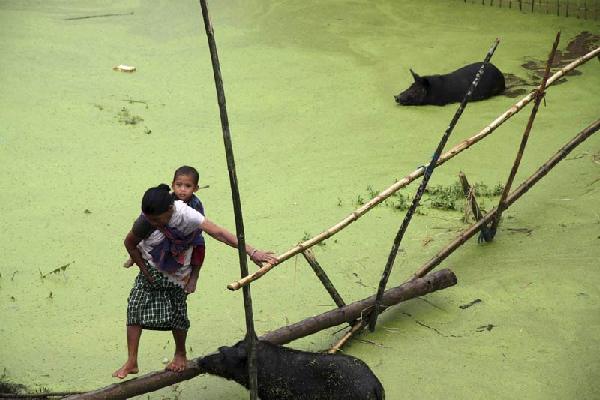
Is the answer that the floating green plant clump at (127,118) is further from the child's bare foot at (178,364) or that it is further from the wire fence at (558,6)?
the wire fence at (558,6)

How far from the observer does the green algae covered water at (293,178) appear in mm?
3139

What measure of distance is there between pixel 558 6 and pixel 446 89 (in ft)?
6.41

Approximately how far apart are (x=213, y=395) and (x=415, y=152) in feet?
7.52

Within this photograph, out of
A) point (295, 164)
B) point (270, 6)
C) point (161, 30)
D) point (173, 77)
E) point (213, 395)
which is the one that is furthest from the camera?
point (270, 6)

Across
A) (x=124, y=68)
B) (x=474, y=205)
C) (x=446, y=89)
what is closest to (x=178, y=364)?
(x=474, y=205)

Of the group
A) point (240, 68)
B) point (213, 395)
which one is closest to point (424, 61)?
point (240, 68)

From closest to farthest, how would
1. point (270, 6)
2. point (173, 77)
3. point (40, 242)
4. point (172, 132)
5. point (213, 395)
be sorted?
point (213, 395) < point (40, 242) < point (172, 132) < point (173, 77) < point (270, 6)

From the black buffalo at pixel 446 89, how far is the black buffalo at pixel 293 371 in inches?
117

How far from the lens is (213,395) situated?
2922 millimetres

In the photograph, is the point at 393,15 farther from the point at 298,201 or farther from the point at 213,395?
the point at 213,395

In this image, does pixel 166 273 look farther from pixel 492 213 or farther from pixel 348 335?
pixel 492 213

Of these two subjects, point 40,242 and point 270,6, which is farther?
point 270,6

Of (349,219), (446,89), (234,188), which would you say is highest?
(234,188)

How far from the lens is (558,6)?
6.76 m
